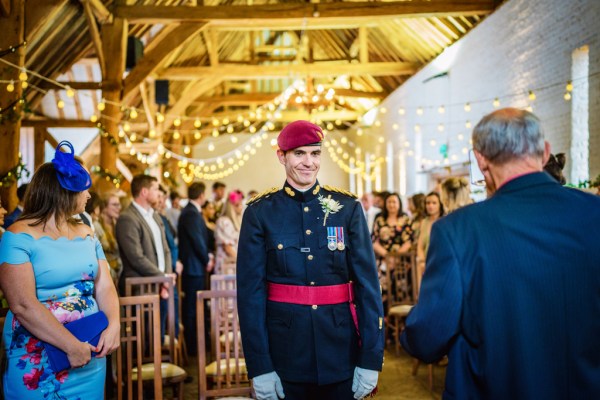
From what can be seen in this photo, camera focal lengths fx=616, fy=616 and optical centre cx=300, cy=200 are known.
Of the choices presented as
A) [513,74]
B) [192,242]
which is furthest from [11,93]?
[513,74]

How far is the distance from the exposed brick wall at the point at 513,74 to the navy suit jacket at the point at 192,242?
4.38 m

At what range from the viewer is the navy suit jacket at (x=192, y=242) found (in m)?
6.06

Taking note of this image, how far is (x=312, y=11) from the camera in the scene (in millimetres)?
9633

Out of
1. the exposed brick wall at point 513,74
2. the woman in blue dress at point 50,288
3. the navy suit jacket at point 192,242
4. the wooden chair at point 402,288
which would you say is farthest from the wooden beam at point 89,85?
the woman in blue dress at point 50,288

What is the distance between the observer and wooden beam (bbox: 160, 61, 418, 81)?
13.8m

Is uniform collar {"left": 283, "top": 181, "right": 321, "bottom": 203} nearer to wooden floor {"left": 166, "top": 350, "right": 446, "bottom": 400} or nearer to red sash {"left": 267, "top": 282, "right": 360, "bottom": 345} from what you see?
red sash {"left": 267, "top": 282, "right": 360, "bottom": 345}

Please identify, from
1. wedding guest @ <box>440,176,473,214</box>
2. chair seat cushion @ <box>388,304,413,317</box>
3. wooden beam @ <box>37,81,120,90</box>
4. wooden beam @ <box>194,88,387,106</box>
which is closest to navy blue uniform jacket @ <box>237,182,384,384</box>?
wedding guest @ <box>440,176,473,214</box>

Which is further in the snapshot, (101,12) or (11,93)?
(101,12)

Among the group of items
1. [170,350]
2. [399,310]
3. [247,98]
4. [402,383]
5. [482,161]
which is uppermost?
[247,98]

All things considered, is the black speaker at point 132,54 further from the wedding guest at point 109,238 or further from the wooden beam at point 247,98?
the wooden beam at point 247,98

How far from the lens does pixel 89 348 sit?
2242mm

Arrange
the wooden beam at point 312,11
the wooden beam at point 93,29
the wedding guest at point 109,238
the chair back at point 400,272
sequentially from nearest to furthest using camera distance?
the wedding guest at point 109,238 < the chair back at point 400,272 < the wooden beam at point 93,29 < the wooden beam at point 312,11

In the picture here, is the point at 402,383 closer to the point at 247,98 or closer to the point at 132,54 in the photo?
the point at 132,54

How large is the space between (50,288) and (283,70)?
12.1m
